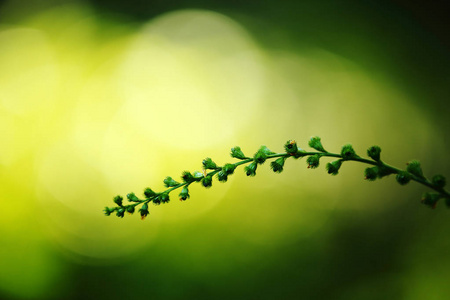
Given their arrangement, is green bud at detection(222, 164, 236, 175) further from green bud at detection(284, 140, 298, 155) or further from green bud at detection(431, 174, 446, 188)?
green bud at detection(431, 174, 446, 188)

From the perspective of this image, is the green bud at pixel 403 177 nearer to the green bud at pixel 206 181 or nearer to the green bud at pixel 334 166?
the green bud at pixel 334 166

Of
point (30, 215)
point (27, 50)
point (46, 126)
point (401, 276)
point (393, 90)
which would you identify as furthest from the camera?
point (27, 50)

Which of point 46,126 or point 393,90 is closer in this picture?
point 393,90

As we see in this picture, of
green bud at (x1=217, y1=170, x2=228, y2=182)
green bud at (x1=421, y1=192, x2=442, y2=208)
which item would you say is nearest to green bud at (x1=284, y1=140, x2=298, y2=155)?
green bud at (x1=217, y1=170, x2=228, y2=182)

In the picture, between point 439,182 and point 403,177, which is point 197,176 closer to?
point 403,177

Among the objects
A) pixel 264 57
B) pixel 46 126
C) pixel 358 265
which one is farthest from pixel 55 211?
pixel 264 57

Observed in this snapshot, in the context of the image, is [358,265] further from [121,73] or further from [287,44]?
[121,73]

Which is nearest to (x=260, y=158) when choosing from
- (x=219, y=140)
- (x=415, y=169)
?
(x=415, y=169)

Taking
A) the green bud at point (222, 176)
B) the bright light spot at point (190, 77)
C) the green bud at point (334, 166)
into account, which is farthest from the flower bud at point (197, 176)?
the bright light spot at point (190, 77)
